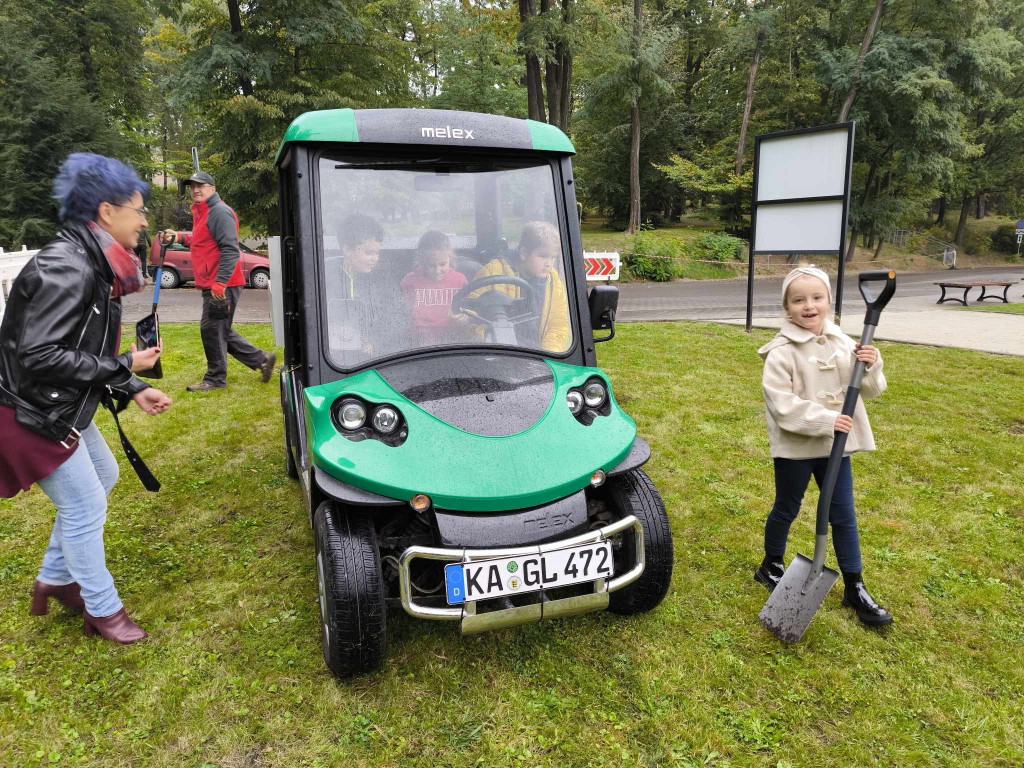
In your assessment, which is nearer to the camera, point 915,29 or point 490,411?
point 490,411

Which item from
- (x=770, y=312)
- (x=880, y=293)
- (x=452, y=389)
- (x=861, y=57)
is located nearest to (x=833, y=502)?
(x=880, y=293)

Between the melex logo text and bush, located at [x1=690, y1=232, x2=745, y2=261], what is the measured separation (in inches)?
879

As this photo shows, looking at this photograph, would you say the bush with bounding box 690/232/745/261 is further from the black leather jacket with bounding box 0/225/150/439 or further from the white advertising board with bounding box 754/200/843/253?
the black leather jacket with bounding box 0/225/150/439

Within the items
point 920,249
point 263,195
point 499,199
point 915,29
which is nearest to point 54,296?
point 499,199

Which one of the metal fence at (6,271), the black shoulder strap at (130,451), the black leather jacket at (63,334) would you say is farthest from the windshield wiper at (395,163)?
the metal fence at (6,271)

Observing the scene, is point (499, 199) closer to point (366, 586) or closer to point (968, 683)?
point (366, 586)

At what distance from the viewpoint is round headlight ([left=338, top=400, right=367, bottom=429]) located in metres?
2.69

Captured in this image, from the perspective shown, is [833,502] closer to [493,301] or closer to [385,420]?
[493,301]

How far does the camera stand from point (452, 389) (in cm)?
289

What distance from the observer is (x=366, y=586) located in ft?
8.27

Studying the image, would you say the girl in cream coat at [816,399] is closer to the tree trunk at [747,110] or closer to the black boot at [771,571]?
the black boot at [771,571]

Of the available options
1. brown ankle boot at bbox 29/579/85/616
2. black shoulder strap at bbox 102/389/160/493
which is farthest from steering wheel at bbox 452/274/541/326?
brown ankle boot at bbox 29/579/85/616

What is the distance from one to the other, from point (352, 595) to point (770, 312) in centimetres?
1306

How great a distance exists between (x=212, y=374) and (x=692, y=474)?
5.17 meters
